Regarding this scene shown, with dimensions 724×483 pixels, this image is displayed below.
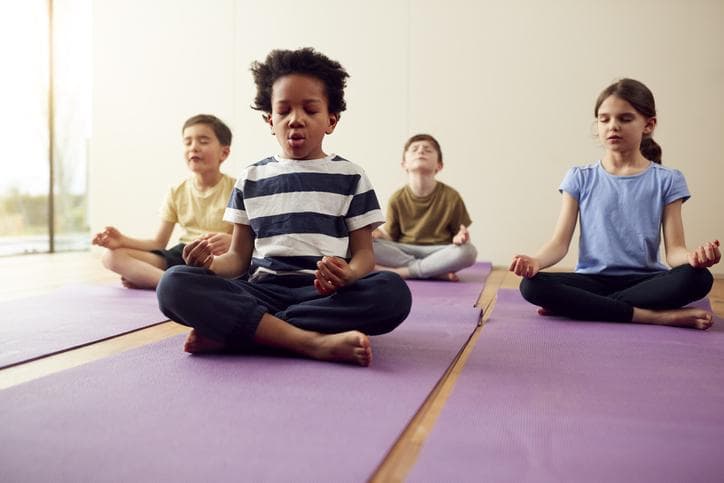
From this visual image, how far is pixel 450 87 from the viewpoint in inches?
154

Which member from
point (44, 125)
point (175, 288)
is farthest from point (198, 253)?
point (44, 125)

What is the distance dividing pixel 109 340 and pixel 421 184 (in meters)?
1.89

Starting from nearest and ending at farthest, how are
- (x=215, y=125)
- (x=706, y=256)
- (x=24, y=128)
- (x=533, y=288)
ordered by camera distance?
1. (x=706, y=256)
2. (x=533, y=288)
3. (x=215, y=125)
4. (x=24, y=128)

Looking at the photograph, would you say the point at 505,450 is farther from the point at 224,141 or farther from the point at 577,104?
the point at 577,104

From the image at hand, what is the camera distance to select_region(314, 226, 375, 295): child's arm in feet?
4.40

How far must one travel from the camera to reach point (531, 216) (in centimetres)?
385

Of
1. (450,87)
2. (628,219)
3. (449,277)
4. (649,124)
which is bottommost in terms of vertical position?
(449,277)

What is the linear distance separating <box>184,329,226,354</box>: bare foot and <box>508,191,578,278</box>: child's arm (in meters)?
0.80

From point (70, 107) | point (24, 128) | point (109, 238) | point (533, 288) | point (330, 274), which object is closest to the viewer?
point (330, 274)

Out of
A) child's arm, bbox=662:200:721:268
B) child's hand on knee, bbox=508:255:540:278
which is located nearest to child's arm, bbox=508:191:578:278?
child's hand on knee, bbox=508:255:540:278

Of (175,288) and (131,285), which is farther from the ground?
(175,288)

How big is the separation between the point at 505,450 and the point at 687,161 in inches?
128

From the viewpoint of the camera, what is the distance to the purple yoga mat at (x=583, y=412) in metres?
0.84

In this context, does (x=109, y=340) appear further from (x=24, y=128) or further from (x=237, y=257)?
(x=24, y=128)
